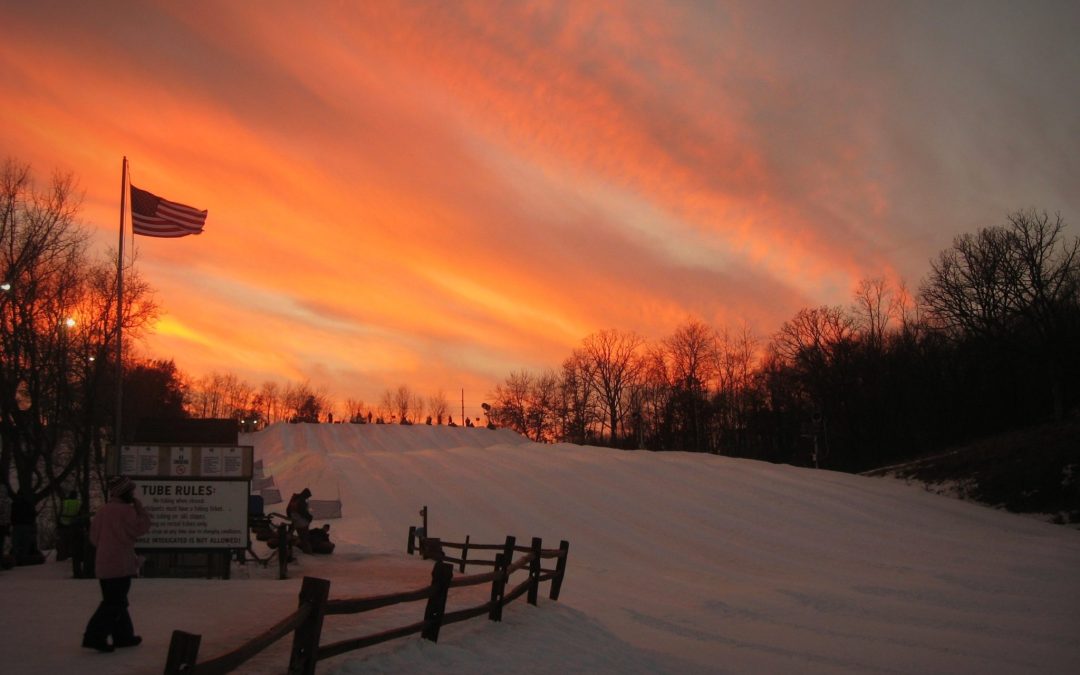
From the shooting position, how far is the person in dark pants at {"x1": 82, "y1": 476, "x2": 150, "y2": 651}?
8953 millimetres

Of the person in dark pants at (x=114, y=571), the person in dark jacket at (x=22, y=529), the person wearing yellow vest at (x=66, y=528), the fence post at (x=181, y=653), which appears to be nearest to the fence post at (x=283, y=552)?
the person wearing yellow vest at (x=66, y=528)

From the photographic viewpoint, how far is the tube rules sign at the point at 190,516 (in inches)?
703

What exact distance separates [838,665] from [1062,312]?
175ft

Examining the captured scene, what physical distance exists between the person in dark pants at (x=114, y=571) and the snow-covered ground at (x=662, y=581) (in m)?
0.30

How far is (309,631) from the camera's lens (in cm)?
696

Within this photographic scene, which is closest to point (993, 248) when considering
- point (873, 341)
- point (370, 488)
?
point (873, 341)

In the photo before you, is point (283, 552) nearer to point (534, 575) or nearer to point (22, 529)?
point (22, 529)

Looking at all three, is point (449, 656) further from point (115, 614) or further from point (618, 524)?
point (618, 524)

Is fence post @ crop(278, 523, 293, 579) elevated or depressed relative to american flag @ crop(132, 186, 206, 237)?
depressed

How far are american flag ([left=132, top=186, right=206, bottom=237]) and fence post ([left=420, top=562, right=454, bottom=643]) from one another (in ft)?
56.8

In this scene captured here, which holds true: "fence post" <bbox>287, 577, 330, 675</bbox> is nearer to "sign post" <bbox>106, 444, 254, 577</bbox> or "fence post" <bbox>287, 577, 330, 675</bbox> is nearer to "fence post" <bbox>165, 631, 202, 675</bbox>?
"fence post" <bbox>165, 631, 202, 675</bbox>

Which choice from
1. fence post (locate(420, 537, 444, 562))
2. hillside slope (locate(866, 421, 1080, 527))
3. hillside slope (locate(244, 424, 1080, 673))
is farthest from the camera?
hillside slope (locate(866, 421, 1080, 527))

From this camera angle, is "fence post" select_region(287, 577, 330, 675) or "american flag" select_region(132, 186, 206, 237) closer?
"fence post" select_region(287, 577, 330, 675)

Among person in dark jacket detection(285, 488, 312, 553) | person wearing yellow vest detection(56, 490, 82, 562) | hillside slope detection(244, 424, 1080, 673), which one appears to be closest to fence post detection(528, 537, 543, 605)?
hillside slope detection(244, 424, 1080, 673)
